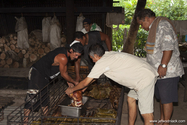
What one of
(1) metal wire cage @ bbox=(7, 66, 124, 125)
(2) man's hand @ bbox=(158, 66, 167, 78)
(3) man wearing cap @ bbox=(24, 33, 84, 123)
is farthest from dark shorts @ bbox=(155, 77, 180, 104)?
(3) man wearing cap @ bbox=(24, 33, 84, 123)

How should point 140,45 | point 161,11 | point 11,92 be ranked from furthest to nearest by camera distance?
1. point 161,11
2. point 140,45
3. point 11,92

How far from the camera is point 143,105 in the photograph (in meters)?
2.43

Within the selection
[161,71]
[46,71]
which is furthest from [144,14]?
[46,71]

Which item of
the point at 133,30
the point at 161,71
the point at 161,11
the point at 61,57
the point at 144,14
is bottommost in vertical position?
the point at 161,71

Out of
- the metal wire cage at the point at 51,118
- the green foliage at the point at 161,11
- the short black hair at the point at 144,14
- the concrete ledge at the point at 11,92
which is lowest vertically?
the concrete ledge at the point at 11,92

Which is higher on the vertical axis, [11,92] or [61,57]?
[61,57]

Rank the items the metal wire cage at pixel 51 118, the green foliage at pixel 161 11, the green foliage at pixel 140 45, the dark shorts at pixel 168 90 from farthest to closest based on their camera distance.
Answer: the green foliage at pixel 161 11, the green foliage at pixel 140 45, the dark shorts at pixel 168 90, the metal wire cage at pixel 51 118

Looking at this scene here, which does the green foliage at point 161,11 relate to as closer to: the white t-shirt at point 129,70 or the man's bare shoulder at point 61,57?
the man's bare shoulder at point 61,57

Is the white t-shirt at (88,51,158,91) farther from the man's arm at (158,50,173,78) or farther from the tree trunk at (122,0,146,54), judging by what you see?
the tree trunk at (122,0,146,54)

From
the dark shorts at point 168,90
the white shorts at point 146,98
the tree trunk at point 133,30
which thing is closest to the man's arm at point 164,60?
the dark shorts at point 168,90

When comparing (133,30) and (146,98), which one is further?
(133,30)

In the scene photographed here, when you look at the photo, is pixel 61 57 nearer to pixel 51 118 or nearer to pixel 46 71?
pixel 46 71

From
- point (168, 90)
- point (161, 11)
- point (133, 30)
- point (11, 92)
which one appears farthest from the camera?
point (161, 11)

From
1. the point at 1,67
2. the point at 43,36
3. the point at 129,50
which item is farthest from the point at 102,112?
the point at 1,67
